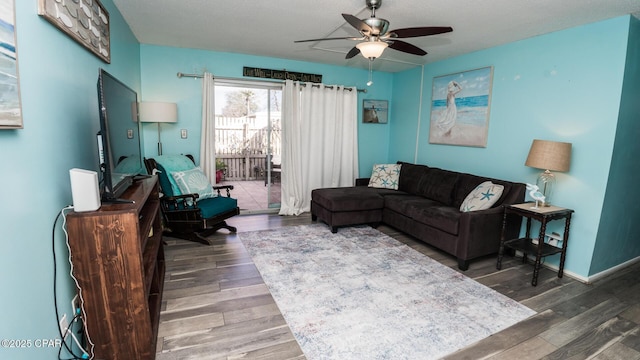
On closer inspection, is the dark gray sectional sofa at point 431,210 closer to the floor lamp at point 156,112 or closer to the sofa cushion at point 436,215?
the sofa cushion at point 436,215

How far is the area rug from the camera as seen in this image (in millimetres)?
1996

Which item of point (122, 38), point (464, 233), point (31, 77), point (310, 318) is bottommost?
point (310, 318)

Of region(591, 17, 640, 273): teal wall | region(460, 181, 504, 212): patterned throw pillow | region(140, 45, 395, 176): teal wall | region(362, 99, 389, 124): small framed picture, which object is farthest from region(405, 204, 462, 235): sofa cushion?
region(140, 45, 395, 176): teal wall

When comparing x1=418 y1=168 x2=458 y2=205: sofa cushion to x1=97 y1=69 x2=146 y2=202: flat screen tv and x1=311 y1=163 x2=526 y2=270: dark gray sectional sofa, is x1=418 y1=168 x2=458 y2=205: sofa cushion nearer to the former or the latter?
x1=311 y1=163 x2=526 y2=270: dark gray sectional sofa

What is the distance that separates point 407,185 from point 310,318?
2987mm

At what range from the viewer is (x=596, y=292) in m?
2.72

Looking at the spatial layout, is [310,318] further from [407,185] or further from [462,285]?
[407,185]

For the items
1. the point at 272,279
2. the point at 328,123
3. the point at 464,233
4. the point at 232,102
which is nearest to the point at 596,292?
the point at 464,233

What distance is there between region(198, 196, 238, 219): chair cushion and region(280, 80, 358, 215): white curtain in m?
1.25

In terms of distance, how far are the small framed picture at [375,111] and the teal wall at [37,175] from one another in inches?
168

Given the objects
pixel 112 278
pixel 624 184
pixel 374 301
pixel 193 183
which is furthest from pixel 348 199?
pixel 112 278

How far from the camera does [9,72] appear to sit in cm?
116

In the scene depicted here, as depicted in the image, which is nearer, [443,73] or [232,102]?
[443,73]

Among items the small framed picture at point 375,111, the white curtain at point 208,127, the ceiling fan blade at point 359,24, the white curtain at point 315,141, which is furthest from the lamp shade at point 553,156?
the white curtain at point 208,127
